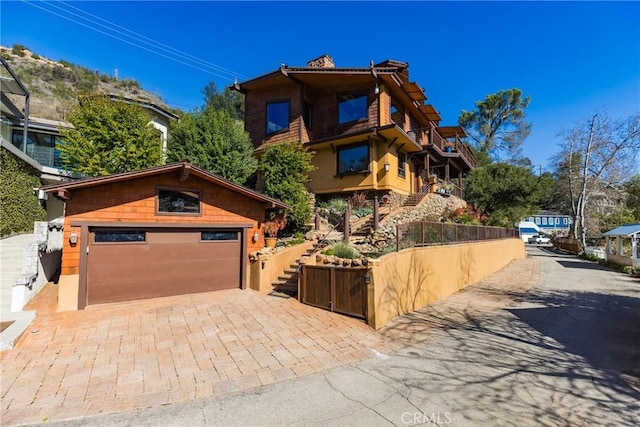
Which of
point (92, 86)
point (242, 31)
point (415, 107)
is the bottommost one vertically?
point (415, 107)

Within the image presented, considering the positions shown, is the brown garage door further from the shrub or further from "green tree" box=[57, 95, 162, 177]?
"green tree" box=[57, 95, 162, 177]

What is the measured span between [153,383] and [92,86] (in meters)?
40.3

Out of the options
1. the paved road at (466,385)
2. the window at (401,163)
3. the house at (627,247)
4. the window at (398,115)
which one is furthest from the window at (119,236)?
the house at (627,247)

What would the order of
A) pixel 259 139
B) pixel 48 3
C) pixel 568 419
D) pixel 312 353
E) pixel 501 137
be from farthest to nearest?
pixel 501 137
pixel 259 139
pixel 48 3
pixel 312 353
pixel 568 419

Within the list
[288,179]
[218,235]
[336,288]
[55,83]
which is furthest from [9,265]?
[55,83]

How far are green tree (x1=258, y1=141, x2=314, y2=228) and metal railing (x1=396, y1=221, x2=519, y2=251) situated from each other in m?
4.83

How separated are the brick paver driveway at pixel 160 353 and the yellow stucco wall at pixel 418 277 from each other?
79 centimetres

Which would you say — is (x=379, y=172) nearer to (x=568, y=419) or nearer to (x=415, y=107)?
(x=415, y=107)

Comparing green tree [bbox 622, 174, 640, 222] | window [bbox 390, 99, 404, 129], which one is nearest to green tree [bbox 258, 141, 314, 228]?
window [bbox 390, 99, 404, 129]

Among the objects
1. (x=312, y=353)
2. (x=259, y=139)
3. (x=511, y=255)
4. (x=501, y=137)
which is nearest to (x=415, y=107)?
(x=259, y=139)

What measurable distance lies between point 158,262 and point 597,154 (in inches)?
1258

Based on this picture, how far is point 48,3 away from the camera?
15297mm

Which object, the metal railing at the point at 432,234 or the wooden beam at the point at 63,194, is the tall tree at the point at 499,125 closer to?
the metal railing at the point at 432,234

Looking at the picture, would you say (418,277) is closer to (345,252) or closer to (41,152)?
(345,252)
